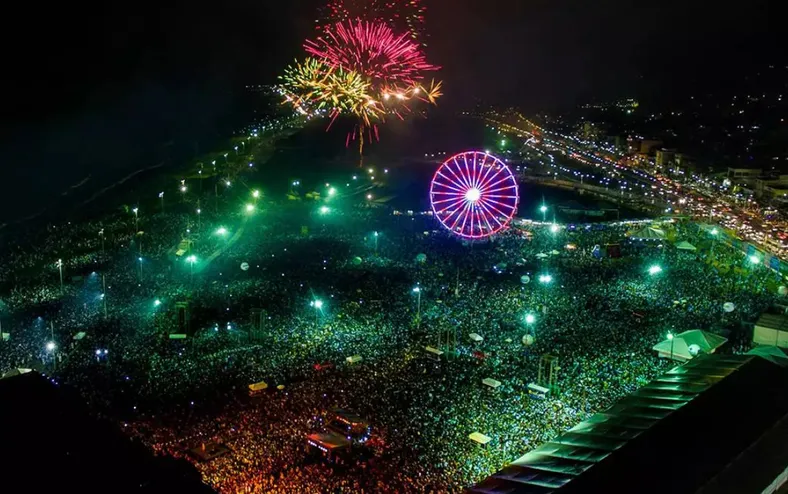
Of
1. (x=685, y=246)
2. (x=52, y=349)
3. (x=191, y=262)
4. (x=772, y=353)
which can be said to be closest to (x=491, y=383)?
(x=772, y=353)

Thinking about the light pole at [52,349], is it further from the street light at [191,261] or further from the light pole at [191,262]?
the street light at [191,261]

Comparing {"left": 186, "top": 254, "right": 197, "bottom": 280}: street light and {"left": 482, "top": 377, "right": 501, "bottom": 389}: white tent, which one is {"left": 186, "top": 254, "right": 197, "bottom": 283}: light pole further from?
{"left": 482, "top": 377, "right": 501, "bottom": 389}: white tent

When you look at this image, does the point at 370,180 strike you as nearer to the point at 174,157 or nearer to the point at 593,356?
the point at 174,157

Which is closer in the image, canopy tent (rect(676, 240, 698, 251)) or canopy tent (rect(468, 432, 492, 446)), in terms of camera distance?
canopy tent (rect(468, 432, 492, 446))

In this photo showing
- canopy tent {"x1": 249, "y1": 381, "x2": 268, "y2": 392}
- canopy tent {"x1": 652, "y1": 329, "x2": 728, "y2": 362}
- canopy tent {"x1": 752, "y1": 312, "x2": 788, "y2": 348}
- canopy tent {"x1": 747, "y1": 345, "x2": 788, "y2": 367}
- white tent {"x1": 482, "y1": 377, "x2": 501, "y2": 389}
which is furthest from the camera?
canopy tent {"x1": 752, "y1": 312, "x2": 788, "y2": 348}

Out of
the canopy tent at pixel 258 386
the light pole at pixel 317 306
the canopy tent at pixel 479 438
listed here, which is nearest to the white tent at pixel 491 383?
the canopy tent at pixel 479 438

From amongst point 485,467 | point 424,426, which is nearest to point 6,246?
point 424,426

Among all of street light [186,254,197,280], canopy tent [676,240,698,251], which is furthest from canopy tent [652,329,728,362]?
street light [186,254,197,280]
